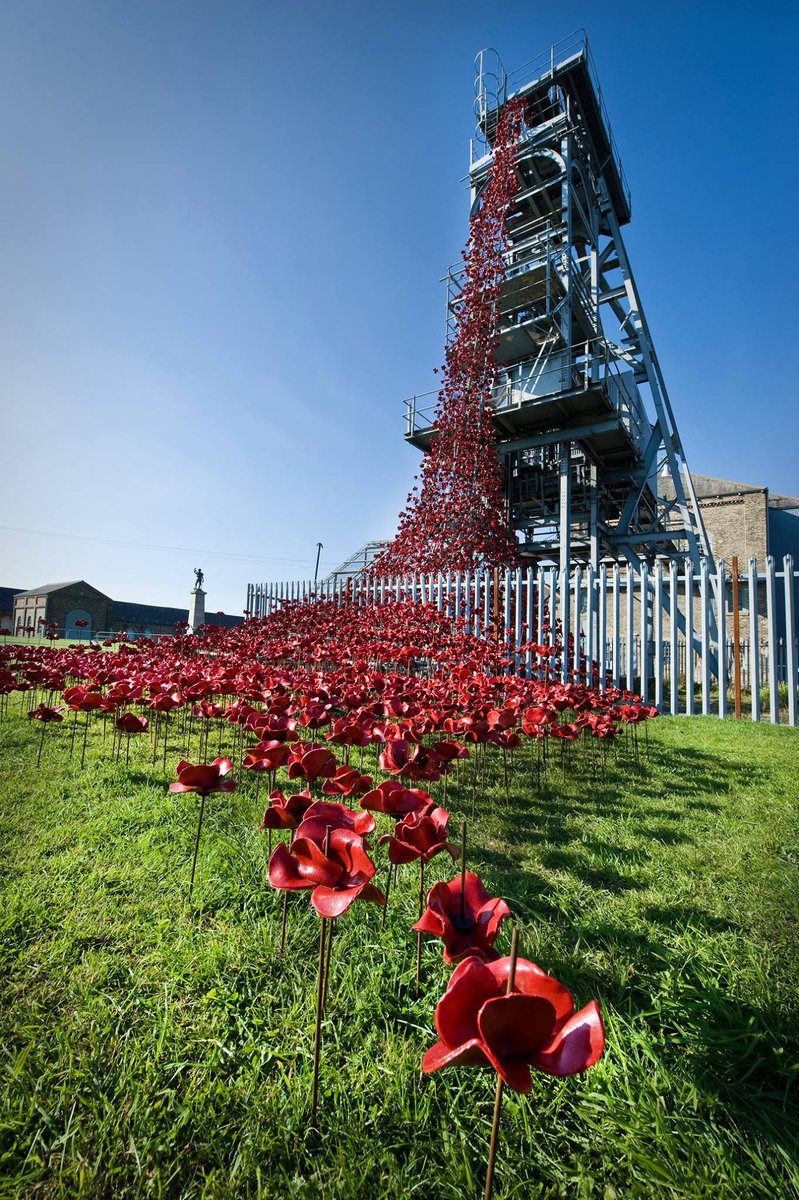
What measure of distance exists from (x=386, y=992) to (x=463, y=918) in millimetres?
685

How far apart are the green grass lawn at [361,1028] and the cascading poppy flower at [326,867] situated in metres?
0.46

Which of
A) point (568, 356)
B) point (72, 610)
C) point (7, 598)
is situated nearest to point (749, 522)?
point (568, 356)

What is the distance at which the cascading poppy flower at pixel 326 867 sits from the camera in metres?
0.97

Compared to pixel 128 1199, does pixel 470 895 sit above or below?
above

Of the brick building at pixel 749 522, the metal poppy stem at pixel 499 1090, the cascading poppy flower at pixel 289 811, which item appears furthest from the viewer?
the brick building at pixel 749 522

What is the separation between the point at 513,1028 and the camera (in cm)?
60

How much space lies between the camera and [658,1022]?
1.29 meters

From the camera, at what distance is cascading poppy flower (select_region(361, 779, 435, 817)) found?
1.35m

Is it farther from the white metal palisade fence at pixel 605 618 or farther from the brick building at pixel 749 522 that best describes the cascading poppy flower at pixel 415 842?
the brick building at pixel 749 522

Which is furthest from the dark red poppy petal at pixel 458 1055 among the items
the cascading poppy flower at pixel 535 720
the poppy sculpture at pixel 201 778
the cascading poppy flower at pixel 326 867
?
Result: the cascading poppy flower at pixel 535 720

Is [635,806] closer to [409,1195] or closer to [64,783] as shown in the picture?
[409,1195]

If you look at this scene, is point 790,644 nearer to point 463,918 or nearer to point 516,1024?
point 463,918

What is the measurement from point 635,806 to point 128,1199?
2838mm

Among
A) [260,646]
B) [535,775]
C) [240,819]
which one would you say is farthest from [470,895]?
[260,646]
